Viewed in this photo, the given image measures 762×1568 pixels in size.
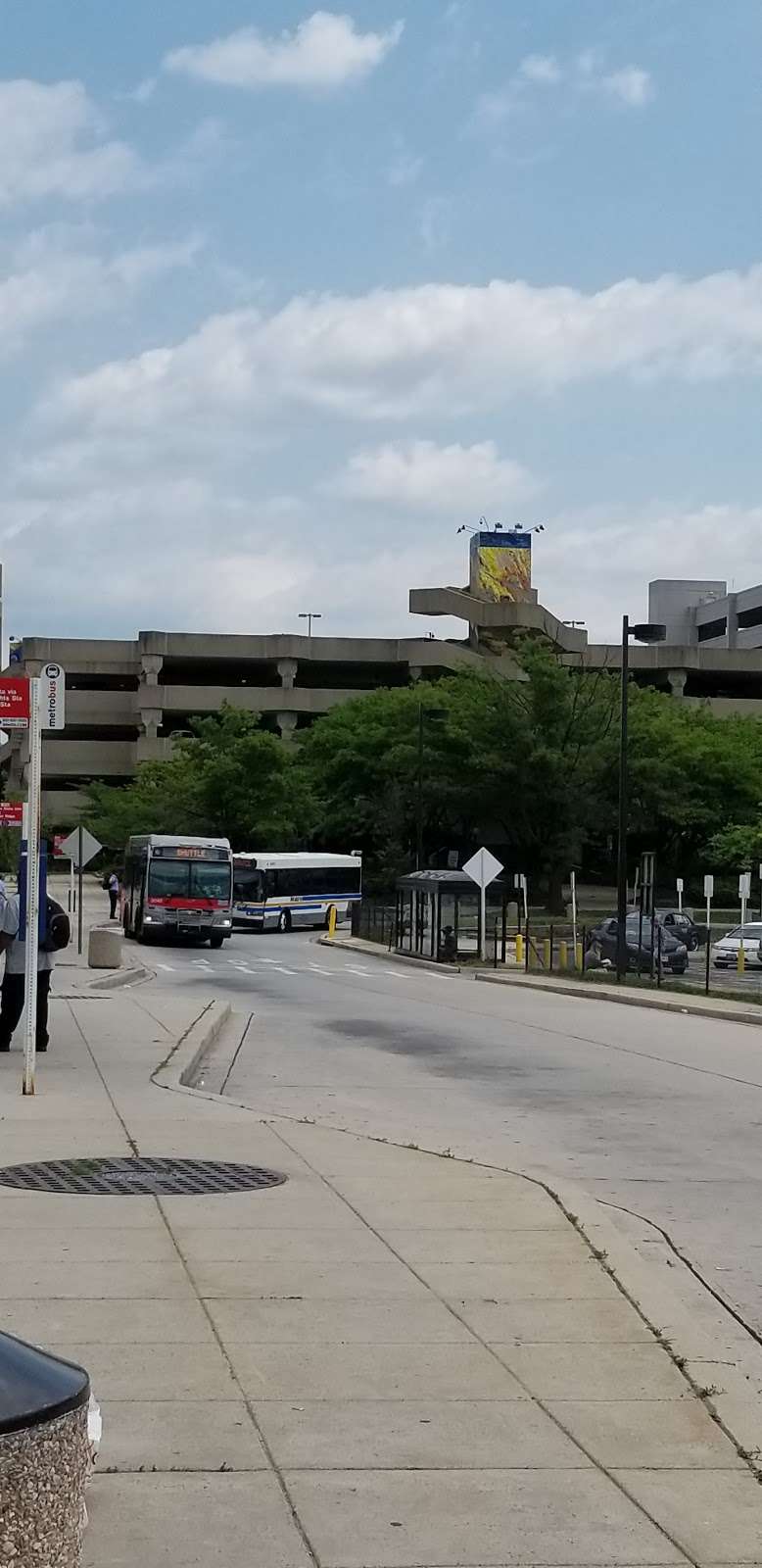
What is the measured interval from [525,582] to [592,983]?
98.5 metres

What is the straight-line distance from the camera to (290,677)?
11962 centimetres

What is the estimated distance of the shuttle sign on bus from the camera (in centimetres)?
1283

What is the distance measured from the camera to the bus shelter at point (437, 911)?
47.5 m

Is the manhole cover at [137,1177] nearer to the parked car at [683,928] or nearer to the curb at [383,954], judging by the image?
the curb at [383,954]

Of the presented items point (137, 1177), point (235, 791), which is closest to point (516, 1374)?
point (137, 1177)

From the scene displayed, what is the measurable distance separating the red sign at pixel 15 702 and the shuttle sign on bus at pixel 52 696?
124 mm

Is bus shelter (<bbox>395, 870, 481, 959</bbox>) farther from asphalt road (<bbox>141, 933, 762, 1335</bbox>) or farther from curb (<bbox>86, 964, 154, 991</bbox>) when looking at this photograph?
asphalt road (<bbox>141, 933, 762, 1335</bbox>)

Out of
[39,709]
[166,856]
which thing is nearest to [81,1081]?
[39,709]

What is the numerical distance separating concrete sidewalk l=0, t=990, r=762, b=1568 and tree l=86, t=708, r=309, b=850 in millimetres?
76784

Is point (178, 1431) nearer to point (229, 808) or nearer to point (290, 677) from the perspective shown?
point (229, 808)

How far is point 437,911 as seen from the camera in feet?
158

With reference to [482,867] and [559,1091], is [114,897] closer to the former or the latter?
[482,867]

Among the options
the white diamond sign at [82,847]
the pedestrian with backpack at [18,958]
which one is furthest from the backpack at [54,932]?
the white diamond sign at [82,847]

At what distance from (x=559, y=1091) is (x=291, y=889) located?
5437 centimetres
